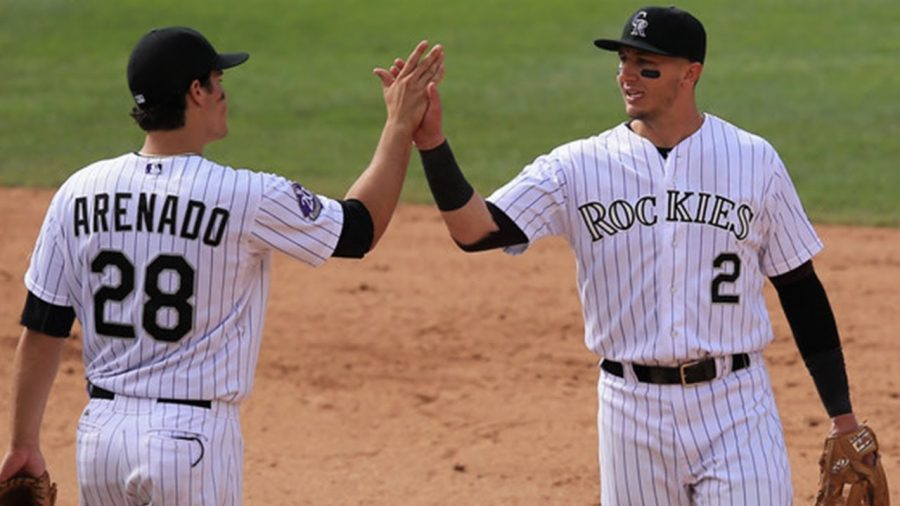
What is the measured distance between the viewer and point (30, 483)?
433 centimetres

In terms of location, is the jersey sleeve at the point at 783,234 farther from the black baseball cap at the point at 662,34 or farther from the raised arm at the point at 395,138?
the raised arm at the point at 395,138

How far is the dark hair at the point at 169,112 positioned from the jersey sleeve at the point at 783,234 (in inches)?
65.5

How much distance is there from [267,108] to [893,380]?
9164mm

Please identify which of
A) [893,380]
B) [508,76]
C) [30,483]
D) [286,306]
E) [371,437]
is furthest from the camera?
[508,76]

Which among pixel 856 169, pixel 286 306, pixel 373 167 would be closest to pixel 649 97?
pixel 373 167

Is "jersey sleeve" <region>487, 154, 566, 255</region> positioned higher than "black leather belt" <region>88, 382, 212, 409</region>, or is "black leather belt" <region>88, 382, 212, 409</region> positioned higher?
"jersey sleeve" <region>487, 154, 566, 255</region>

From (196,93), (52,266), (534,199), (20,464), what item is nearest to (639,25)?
(534,199)

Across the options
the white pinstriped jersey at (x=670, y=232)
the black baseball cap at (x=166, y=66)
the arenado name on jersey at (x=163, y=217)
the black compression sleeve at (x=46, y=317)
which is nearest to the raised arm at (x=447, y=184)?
the white pinstriped jersey at (x=670, y=232)

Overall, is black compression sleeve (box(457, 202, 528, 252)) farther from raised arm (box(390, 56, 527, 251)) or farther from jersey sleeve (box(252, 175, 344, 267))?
jersey sleeve (box(252, 175, 344, 267))

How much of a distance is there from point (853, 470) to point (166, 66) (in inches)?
90.7

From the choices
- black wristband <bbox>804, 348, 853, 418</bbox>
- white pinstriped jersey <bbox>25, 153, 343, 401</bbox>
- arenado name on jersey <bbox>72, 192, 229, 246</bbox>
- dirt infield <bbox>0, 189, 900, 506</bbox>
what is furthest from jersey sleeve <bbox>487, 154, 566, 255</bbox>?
dirt infield <bbox>0, 189, 900, 506</bbox>

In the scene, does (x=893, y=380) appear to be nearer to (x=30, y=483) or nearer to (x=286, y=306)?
(x=286, y=306)

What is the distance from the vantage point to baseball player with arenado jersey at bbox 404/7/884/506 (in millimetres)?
4551

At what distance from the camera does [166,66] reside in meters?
4.10
